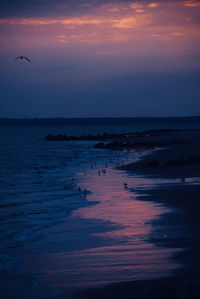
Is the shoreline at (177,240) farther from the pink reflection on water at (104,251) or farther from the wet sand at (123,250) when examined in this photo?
the pink reflection on water at (104,251)

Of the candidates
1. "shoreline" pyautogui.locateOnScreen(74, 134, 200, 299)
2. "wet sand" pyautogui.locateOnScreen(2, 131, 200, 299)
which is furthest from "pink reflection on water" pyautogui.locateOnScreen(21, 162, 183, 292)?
"shoreline" pyautogui.locateOnScreen(74, 134, 200, 299)

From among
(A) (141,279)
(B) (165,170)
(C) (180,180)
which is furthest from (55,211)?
(B) (165,170)

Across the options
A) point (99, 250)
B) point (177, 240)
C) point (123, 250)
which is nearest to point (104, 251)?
point (99, 250)

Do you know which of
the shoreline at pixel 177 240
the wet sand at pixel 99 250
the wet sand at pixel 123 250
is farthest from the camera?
the wet sand at pixel 99 250

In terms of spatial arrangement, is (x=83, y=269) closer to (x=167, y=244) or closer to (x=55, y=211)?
(x=167, y=244)

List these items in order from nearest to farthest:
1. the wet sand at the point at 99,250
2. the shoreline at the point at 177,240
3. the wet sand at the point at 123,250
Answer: the shoreline at the point at 177,240
the wet sand at the point at 123,250
the wet sand at the point at 99,250

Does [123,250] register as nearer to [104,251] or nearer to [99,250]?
[104,251]

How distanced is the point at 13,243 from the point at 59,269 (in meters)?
2.37

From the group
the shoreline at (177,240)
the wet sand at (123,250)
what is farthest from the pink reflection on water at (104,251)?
the shoreline at (177,240)

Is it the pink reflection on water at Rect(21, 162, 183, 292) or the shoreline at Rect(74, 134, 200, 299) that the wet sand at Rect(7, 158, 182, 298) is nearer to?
the pink reflection on water at Rect(21, 162, 183, 292)

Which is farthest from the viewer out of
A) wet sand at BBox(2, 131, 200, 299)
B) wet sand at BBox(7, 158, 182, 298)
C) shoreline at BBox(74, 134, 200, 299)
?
wet sand at BBox(7, 158, 182, 298)

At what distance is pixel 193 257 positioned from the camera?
789 centimetres

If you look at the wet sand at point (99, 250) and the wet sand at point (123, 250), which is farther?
the wet sand at point (99, 250)

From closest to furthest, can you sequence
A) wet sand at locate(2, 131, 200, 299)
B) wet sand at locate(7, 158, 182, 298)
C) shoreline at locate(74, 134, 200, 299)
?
1. shoreline at locate(74, 134, 200, 299)
2. wet sand at locate(2, 131, 200, 299)
3. wet sand at locate(7, 158, 182, 298)
